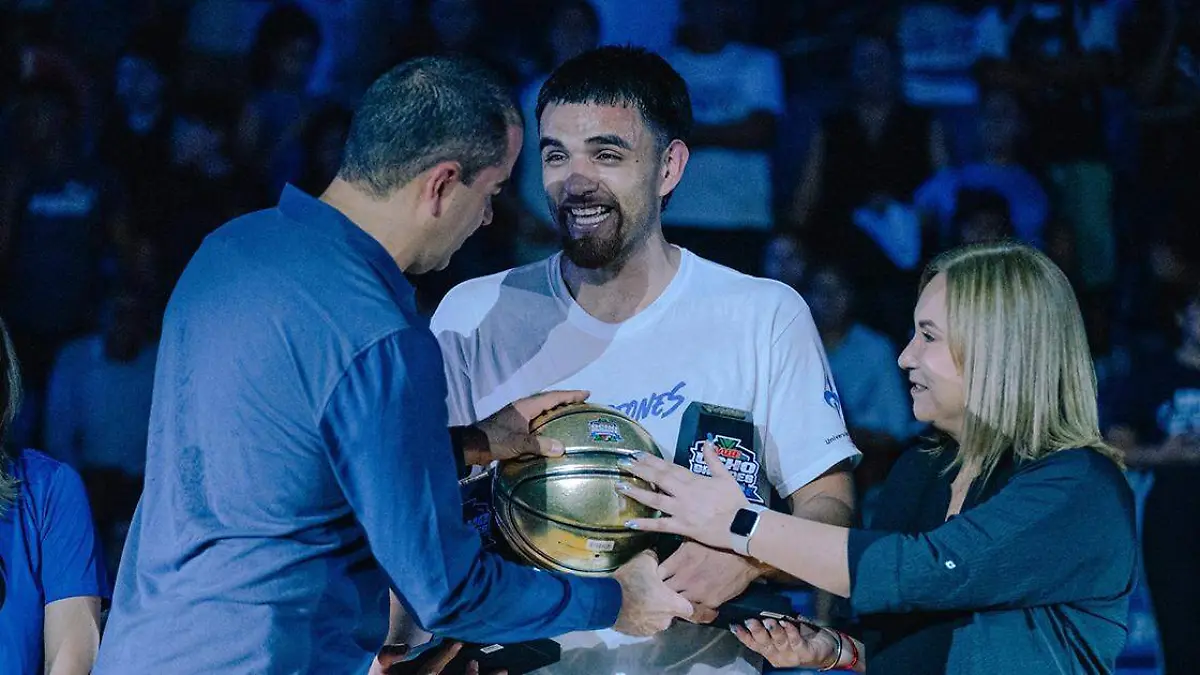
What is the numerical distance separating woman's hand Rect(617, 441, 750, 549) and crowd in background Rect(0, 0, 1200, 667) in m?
2.24

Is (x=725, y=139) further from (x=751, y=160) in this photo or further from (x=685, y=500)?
(x=685, y=500)

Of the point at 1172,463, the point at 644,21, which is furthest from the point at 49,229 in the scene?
the point at 1172,463

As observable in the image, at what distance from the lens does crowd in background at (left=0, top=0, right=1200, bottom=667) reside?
4.56 m

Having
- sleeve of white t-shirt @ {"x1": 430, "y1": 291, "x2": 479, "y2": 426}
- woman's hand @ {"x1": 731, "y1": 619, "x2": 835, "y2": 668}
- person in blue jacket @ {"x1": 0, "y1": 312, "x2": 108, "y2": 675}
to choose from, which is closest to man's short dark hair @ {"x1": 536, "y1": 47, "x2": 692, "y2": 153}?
sleeve of white t-shirt @ {"x1": 430, "y1": 291, "x2": 479, "y2": 426}

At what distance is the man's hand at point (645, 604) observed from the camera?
7.93 feet

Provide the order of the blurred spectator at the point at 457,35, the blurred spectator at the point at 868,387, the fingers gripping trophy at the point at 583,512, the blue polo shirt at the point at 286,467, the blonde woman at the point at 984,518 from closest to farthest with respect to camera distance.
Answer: the blue polo shirt at the point at 286,467
the blonde woman at the point at 984,518
the fingers gripping trophy at the point at 583,512
the blurred spectator at the point at 868,387
the blurred spectator at the point at 457,35

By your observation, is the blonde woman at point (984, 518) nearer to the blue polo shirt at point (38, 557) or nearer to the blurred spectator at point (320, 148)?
the blue polo shirt at point (38, 557)

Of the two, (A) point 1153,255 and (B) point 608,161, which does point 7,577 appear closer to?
(B) point 608,161

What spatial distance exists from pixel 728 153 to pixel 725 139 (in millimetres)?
59

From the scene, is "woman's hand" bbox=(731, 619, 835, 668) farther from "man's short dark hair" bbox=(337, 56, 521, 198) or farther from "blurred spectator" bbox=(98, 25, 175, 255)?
"blurred spectator" bbox=(98, 25, 175, 255)

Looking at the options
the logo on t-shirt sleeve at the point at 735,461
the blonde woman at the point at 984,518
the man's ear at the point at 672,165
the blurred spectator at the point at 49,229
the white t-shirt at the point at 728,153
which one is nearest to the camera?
the blonde woman at the point at 984,518

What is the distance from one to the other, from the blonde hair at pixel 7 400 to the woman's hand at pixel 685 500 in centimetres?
130

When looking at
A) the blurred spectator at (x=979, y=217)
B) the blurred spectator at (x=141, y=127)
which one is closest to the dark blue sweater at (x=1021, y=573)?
the blurred spectator at (x=979, y=217)

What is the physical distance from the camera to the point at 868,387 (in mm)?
4648
